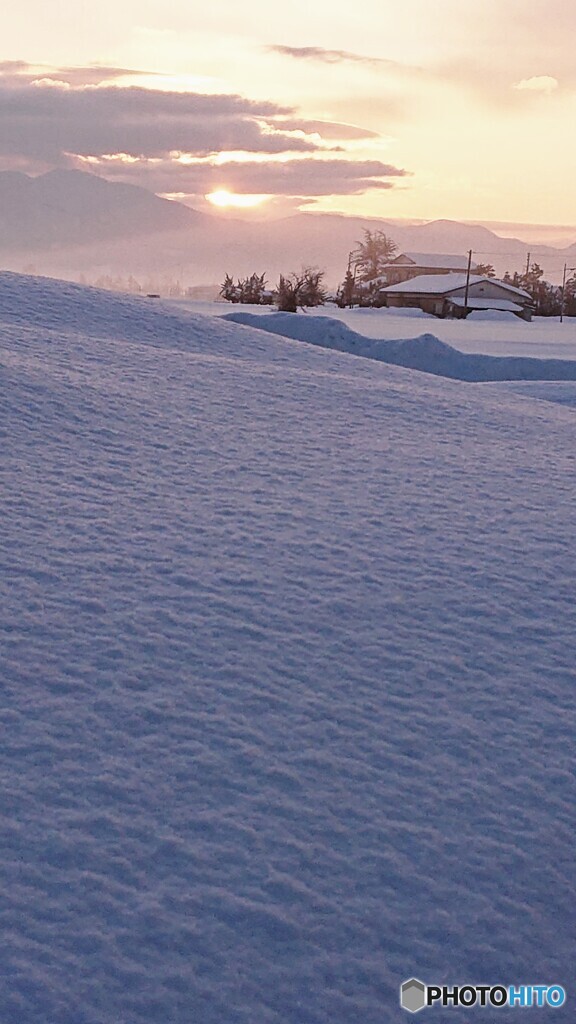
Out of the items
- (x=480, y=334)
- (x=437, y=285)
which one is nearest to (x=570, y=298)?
(x=437, y=285)

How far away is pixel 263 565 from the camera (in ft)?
10.8

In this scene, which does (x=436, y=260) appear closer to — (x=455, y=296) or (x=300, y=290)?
Answer: (x=455, y=296)

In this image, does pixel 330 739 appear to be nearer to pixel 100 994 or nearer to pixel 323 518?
pixel 100 994

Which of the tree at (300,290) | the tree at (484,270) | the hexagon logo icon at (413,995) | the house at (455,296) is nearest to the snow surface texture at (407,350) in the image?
the tree at (300,290)

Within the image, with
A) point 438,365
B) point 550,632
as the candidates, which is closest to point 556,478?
point 550,632

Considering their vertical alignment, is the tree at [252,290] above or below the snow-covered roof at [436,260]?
below

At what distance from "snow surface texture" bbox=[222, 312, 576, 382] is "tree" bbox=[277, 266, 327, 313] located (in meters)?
8.41

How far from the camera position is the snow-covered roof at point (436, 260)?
60688 millimetres

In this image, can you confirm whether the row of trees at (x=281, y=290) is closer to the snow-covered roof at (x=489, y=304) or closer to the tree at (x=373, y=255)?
the snow-covered roof at (x=489, y=304)

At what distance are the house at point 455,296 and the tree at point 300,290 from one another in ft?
40.8

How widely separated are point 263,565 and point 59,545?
72 cm

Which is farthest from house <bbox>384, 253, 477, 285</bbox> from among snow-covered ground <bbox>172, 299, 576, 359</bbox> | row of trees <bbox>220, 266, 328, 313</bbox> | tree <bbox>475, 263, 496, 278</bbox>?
snow-covered ground <bbox>172, 299, 576, 359</bbox>

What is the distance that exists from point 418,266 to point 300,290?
32.9m

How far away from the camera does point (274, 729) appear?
7.91 ft
